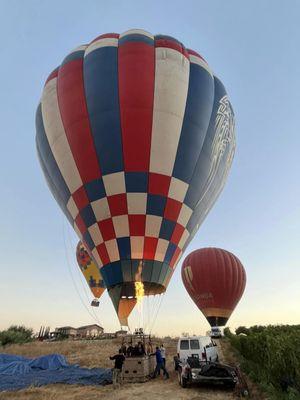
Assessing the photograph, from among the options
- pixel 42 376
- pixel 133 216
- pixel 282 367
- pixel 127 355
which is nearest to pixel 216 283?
pixel 133 216

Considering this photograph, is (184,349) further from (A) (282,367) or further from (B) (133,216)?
(A) (282,367)

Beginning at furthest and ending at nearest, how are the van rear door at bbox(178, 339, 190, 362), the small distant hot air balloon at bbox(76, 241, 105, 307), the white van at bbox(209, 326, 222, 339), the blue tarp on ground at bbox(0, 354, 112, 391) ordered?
the small distant hot air balloon at bbox(76, 241, 105, 307) → the white van at bbox(209, 326, 222, 339) → the van rear door at bbox(178, 339, 190, 362) → the blue tarp on ground at bbox(0, 354, 112, 391)

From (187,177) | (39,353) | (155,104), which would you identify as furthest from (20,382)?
(39,353)

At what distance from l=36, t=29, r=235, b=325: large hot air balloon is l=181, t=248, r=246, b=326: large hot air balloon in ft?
57.4

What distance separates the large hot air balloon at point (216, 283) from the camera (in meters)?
33.1

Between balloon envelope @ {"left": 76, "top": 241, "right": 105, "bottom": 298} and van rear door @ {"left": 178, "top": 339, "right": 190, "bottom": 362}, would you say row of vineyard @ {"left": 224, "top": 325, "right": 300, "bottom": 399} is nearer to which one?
van rear door @ {"left": 178, "top": 339, "right": 190, "bottom": 362}

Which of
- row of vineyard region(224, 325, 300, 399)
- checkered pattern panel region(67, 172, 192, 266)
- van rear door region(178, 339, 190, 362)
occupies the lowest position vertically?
row of vineyard region(224, 325, 300, 399)

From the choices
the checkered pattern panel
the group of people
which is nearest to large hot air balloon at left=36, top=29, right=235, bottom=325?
the checkered pattern panel

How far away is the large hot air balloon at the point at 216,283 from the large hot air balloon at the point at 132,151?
57.4 ft

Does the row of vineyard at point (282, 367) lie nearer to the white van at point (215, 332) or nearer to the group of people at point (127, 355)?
the group of people at point (127, 355)

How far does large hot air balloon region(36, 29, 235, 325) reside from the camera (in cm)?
1439

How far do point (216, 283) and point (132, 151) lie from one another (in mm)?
22020

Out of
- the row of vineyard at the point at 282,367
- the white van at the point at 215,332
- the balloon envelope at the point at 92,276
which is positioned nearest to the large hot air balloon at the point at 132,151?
the row of vineyard at the point at 282,367

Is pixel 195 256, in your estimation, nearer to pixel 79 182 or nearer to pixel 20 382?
pixel 79 182
